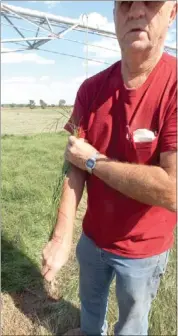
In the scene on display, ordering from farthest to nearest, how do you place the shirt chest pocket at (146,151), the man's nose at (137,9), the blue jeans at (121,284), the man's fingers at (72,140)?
the blue jeans at (121,284) → the man's fingers at (72,140) → the shirt chest pocket at (146,151) → the man's nose at (137,9)

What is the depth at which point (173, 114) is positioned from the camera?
1278 millimetres

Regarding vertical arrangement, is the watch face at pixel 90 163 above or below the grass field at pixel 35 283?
above

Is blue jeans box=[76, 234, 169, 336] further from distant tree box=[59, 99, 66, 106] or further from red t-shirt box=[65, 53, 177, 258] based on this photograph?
distant tree box=[59, 99, 66, 106]

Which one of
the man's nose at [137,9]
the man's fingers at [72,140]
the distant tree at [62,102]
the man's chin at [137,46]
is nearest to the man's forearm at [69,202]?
the man's fingers at [72,140]

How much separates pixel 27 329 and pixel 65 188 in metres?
1.35

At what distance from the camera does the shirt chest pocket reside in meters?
1.35

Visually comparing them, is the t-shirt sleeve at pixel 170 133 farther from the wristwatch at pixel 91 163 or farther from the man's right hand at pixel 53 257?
the man's right hand at pixel 53 257

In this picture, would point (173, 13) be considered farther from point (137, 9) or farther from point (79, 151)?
point (79, 151)

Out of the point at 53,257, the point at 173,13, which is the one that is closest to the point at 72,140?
the point at 53,257

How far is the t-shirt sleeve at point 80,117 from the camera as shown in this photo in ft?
4.97

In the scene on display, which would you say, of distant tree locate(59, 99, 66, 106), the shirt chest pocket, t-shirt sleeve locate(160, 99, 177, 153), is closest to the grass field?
distant tree locate(59, 99, 66, 106)

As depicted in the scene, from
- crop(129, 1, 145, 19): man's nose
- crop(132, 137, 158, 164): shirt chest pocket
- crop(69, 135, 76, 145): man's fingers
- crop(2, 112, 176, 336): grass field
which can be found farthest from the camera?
crop(2, 112, 176, 336): grass field

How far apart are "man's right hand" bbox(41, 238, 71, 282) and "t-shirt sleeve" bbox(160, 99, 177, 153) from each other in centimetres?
58

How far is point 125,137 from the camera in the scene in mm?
1415
